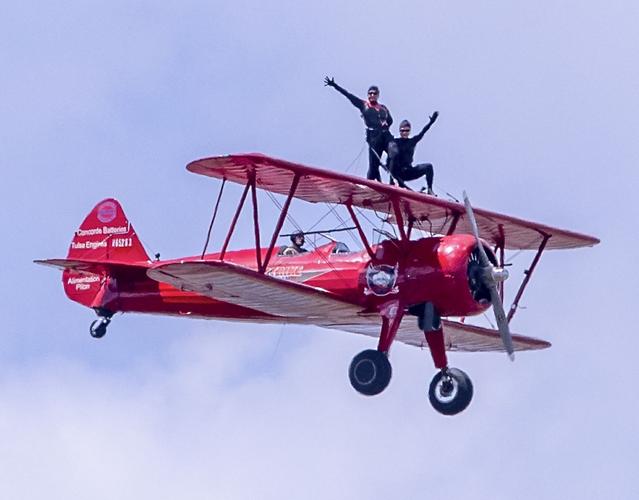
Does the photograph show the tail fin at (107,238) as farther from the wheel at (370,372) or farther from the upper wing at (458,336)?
the wheel at (370,372)

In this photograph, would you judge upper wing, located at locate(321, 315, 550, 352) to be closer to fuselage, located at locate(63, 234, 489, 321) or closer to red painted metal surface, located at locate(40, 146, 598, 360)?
red painted metal surface, located at locate(40, 146, 598, 360)

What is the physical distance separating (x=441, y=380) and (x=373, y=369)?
136cm

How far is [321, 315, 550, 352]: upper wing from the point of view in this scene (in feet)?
82.6

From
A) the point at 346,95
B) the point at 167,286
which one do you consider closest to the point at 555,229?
the point at 346,95

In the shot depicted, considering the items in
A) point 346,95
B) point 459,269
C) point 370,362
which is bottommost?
point 370,362

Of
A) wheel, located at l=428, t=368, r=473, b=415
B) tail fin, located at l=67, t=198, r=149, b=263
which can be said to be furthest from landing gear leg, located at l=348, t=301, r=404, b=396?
tail fin, located at l=67, t=198, r=149, b=263

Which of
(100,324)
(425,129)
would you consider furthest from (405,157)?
(100,324)

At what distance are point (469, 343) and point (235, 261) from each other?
4.29m

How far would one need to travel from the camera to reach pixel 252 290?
22.6m

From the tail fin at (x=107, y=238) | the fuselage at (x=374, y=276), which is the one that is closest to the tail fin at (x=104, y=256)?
the tail fin at (x=107, y=238)

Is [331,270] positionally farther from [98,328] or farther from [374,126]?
[98,328]

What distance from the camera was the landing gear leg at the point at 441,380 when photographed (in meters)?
23.1

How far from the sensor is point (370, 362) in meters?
22.6

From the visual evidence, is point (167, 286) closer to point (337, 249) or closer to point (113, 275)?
point (113, 275)
